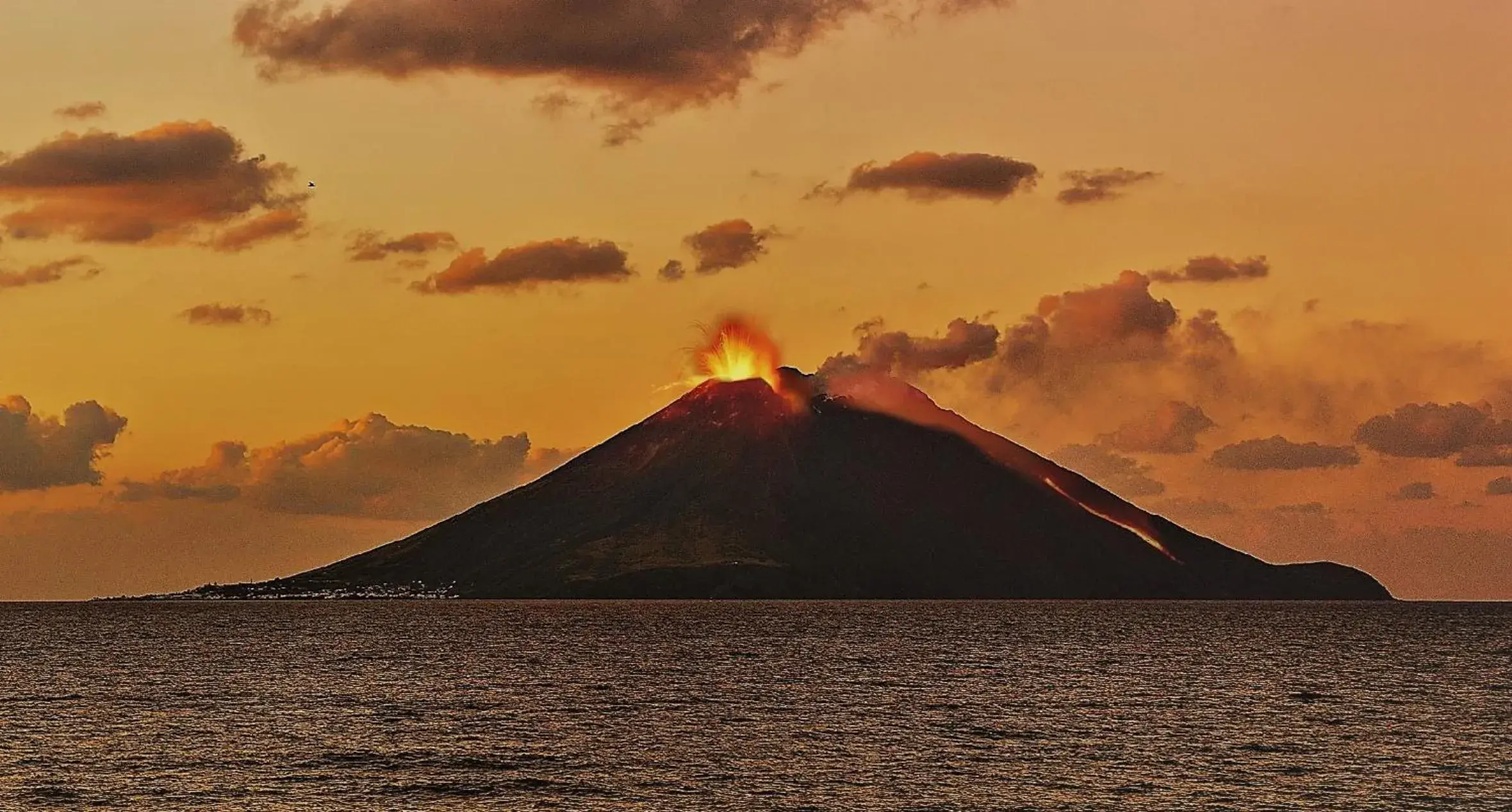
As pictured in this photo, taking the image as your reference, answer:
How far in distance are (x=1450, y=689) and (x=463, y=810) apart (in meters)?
98.8

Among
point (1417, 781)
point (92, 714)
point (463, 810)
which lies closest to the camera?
point (463, 810)

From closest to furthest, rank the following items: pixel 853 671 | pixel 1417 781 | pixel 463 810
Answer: pixel 463 810 → pixel 1417 781 → pixel 853 671

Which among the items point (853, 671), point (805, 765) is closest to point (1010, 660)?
point (853, 671)

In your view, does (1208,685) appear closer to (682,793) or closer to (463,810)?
(682,793)

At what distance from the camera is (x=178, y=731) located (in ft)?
326

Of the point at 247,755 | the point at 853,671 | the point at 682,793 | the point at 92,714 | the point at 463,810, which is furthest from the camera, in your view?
the point at 853,671

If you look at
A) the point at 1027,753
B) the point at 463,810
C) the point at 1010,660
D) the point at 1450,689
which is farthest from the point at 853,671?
the point at 463,810

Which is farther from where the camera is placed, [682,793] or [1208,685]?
[1208,685]

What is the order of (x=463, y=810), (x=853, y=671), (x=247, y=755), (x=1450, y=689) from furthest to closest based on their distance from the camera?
(x=853, y=671)
(x=1450, y=689)
(x=247, y=755)
(x=463, y=810)

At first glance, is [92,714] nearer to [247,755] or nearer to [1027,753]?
[247,755]

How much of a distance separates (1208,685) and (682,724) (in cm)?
5629

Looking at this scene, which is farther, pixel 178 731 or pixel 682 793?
pixel 178 731

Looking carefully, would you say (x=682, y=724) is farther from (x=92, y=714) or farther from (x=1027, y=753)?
(x=92, y=714)

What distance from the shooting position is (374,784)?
77.8m
